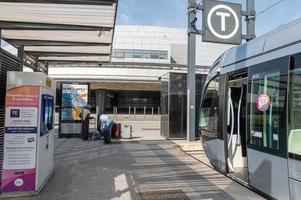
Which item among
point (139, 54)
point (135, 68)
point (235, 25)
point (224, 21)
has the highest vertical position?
point (139, 54)

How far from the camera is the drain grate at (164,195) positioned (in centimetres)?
643

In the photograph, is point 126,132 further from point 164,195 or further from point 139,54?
point 139,54

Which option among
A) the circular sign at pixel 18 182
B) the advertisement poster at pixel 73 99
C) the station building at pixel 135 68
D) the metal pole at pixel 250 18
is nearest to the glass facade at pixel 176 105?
the advertisement poster at pixel 73 99

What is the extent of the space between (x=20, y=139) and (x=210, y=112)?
4.59 meters

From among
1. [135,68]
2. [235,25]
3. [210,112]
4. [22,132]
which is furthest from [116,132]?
[135,68]

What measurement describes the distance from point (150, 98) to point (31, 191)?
52983 mm

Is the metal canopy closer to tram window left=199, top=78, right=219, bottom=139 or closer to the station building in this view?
tram window left=199, top=78, right=219, bottom=139

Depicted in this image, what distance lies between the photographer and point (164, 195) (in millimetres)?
6625

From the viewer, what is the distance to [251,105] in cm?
656

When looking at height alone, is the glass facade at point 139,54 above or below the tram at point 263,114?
above

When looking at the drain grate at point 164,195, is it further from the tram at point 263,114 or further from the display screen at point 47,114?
the display screen at point 47,114

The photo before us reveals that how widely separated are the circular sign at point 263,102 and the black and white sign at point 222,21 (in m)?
6.77

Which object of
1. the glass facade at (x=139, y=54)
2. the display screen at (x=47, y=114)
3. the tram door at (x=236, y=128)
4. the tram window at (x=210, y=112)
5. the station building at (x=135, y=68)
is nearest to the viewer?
the display screen at (x=47, y=114)

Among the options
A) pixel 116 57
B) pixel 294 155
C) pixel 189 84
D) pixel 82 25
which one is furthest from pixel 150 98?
pixel 294 155
